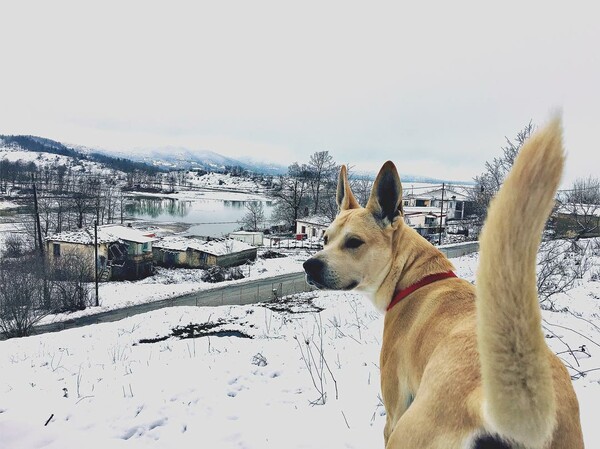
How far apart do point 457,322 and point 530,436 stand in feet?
2.41

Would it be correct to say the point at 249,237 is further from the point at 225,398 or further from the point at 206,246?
the point at 225,398

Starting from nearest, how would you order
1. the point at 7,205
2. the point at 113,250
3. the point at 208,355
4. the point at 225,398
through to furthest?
the point at 225,398, the point at 208,355, the point at 113,250, the point at 7,205

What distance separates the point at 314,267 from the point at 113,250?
4015 centimetres

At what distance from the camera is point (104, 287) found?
1334 inches

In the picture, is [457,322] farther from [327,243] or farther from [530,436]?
[327,243]

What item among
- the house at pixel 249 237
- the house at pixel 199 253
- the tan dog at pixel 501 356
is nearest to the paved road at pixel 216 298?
the house at pixel 199 253

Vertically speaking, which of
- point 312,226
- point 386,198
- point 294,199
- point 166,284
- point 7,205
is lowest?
point 166,284

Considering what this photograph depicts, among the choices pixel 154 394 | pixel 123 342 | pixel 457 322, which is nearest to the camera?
pixel 457 322

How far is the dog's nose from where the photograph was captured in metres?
2.99

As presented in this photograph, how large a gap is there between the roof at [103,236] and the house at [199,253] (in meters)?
2.49

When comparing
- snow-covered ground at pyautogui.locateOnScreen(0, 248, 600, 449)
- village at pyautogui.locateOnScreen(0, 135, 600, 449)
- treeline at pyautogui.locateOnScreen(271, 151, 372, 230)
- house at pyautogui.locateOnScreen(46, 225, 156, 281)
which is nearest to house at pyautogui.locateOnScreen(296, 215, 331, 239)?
treeline at pyautogui.locateOnScreen(271, 151, 372, 230)

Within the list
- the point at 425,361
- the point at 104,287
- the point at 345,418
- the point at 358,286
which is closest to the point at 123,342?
the point at 345,418

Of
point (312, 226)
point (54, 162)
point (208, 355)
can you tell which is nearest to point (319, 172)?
point (312, 226)

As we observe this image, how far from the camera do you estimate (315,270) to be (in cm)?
301
